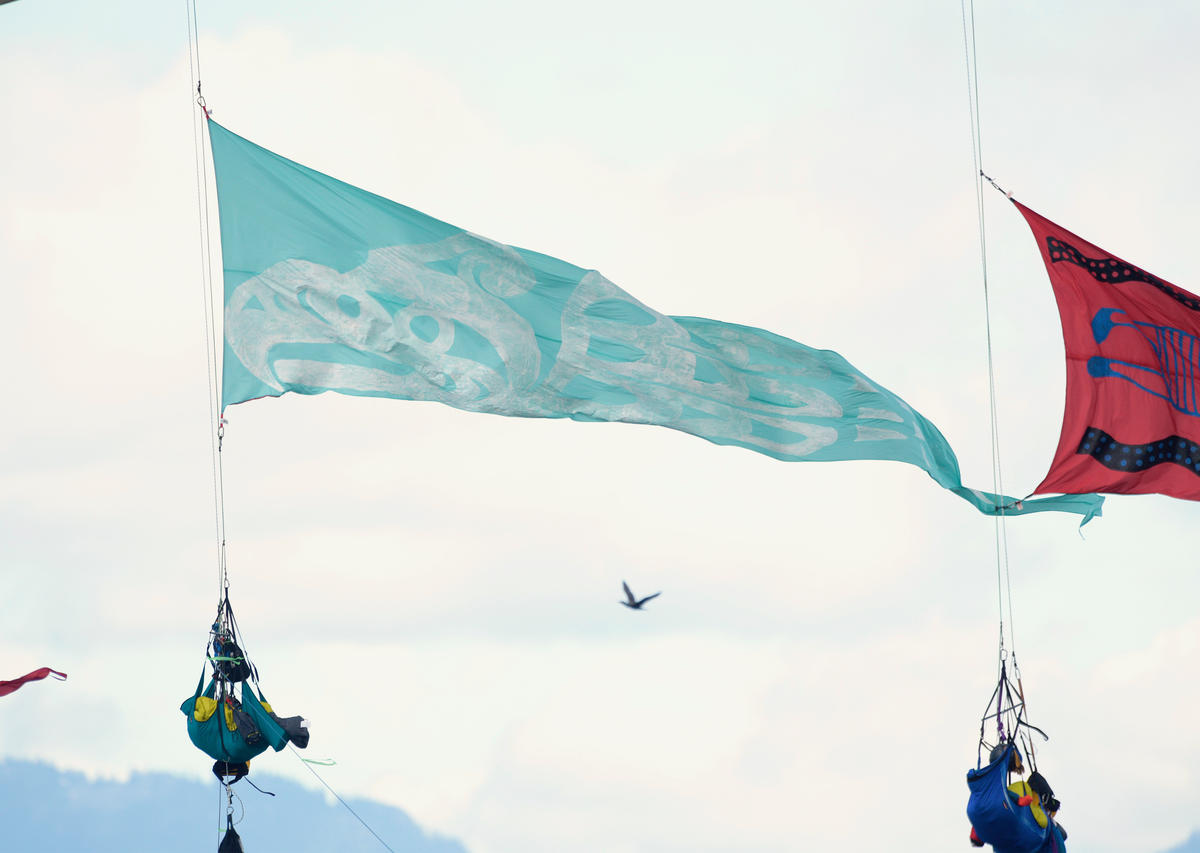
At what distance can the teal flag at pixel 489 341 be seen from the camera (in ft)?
60.9

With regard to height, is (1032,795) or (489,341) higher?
(489,341)

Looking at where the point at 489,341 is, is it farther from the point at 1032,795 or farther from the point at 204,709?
the point at 1032,795

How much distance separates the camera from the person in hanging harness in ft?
57.6

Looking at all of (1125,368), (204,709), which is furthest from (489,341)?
(1125,368)

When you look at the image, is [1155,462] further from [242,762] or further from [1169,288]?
[242,762]

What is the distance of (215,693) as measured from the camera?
18281 millimetres

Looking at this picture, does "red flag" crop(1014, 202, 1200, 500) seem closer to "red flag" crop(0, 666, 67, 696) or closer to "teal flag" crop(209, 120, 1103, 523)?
"teal flag" crop(209, 120, 1103, 523)

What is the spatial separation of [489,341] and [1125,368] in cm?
→ 656

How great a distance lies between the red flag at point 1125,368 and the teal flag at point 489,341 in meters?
0.99

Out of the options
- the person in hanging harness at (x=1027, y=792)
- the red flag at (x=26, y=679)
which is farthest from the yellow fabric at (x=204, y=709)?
the person in hanging harness at (x=1027, y=792)

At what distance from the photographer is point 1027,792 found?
1764 cm

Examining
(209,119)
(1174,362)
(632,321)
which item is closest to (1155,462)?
(1174,362)

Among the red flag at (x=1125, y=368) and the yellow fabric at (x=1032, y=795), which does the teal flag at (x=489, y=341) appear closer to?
the red flag at (x=1125, y=368)

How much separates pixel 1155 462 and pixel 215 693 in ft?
32.2
